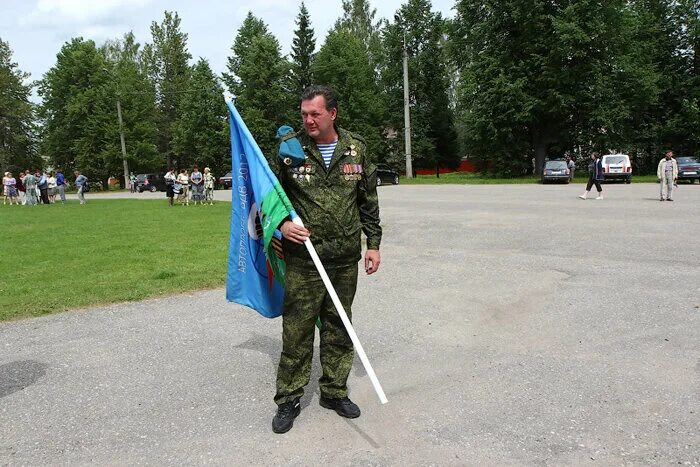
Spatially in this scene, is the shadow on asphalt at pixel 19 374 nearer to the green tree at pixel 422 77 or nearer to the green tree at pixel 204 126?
the green tree at pixel 204 126

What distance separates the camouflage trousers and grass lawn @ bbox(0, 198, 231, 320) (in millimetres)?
3921

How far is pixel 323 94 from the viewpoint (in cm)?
325

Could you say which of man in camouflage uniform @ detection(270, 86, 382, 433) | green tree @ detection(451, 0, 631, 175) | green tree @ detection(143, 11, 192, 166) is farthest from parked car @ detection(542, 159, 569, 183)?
green tree @ detection(143, 11, 192, 166)

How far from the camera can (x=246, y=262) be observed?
144 inches

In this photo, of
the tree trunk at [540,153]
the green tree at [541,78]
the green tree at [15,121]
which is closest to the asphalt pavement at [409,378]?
the green tree at [541,78]

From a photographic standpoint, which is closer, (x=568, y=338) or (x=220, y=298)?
(x=568, y=338)

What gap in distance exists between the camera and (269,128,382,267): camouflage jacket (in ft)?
10.7

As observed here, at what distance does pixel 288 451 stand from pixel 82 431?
135cm

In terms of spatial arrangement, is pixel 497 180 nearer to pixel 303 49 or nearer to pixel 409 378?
pixel 303 49

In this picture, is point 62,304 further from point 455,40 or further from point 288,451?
point 455,40

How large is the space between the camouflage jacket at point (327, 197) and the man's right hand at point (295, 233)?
0.16 meters

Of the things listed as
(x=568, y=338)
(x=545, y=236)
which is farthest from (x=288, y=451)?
(x=545, y=236)

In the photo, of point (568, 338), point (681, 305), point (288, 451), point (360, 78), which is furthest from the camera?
point (360, 78)

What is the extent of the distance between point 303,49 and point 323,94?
173ft
